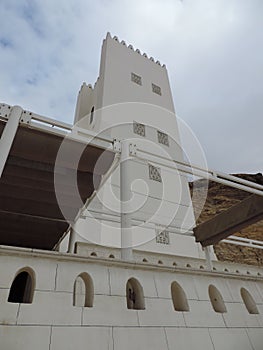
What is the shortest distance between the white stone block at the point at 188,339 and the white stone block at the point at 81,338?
51cm

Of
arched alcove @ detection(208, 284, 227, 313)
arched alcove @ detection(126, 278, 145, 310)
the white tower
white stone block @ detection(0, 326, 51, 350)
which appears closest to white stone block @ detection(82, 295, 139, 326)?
arched alcove @ detection(126, 278, 145, 310)

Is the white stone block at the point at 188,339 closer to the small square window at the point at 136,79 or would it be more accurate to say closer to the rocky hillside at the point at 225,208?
the small square window at the point at 136,79

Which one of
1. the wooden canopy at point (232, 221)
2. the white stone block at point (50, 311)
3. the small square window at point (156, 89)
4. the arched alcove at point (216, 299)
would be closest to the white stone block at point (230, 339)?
the arched alcove at point (216, 299)

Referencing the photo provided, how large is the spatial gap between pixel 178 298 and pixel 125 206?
102cm

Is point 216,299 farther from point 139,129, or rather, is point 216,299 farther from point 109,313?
point 139,129

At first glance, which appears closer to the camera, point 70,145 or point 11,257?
point 11,257

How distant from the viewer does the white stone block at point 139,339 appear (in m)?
1.58

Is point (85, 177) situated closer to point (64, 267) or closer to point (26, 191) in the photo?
point (26, 191)

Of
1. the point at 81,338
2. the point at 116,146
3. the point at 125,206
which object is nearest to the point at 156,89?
the point at 116,146

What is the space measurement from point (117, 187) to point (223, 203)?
13041 millimetres

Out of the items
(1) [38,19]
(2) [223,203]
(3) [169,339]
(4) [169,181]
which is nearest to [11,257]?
(3) [169,339]

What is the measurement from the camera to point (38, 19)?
32.4 ft

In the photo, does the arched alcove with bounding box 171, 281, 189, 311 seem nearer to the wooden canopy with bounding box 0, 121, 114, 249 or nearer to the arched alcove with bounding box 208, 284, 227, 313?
the arched alcove with bounding box 208, 284, 227, 313

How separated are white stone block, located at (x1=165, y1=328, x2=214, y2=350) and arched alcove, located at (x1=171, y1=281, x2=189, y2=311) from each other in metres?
0.18
